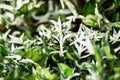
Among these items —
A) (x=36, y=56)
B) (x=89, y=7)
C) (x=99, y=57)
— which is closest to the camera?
(x=99, y=57)

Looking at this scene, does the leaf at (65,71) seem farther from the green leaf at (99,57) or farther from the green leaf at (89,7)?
the green leaf at (89,7)

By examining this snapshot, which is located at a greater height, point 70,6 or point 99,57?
point 70,6

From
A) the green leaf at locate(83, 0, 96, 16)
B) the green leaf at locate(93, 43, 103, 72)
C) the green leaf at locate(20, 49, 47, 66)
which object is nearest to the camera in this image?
the green leaf at locate(93, 43, 103, 72)

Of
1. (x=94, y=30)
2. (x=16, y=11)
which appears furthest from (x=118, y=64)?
(x=16, y=11)

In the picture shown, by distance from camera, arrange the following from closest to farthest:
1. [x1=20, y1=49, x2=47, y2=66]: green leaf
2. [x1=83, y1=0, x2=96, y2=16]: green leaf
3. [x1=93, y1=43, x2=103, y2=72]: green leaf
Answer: [x1=93, y1=43, x2=103, y2=72]: green leaf → [x1=20, y1=49, x2=47, y2=66]: green leaf → [x1=83, y1=0, x2=96, y2=16]: green leaf

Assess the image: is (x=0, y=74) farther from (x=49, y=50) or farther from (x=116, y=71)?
(x=116, y=71)

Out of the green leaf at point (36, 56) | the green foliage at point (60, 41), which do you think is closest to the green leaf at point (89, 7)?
the green foliage at point (60, 41)

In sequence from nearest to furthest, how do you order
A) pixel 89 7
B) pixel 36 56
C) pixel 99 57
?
pixel 99 57 < pixel 36 56 < pixel 89 7

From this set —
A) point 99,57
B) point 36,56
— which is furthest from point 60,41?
point 99,57

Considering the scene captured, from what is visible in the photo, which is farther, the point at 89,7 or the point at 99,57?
the point at 89,7

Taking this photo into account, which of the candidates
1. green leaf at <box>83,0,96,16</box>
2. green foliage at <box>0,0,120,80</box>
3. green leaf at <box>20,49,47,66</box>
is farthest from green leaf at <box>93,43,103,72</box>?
green leaf at <box>83,0,96,16</box>

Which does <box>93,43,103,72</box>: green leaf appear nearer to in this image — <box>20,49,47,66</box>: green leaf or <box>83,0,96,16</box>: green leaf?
<box>20,49,47,66</box>: green leaf

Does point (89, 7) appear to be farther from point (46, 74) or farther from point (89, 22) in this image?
point (46, 74)
